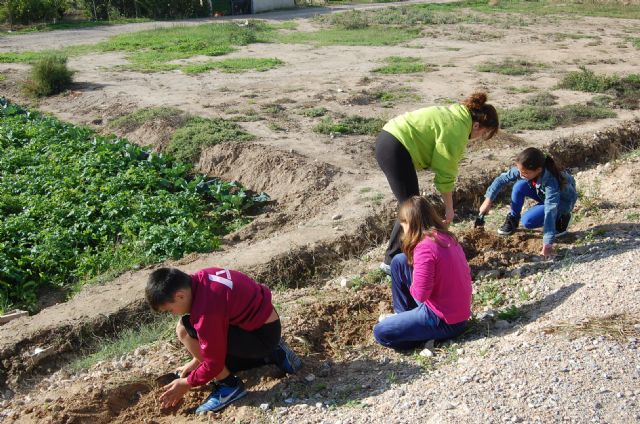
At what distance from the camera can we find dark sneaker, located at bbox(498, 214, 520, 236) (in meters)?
6.34

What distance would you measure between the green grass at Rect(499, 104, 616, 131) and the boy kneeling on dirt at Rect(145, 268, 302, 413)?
670 cm

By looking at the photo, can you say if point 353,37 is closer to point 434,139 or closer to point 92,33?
point 92,33

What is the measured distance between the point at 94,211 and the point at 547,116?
679 cm

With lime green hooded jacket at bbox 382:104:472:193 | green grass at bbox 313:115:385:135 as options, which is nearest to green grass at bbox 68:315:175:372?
lime green hooded jacket at bbox 382:104:472:193

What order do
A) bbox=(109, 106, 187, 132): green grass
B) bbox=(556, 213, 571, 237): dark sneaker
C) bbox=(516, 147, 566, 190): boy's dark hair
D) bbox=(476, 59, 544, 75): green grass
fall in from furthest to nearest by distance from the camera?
bbox=(476, 59, 544, 75): green grass
bbox=(109, 106, 187, 132): green grass
bbox=(556, 213, 571, 237): dark sneaker
bbox=(516, 147, 566, 190): boy's dark hair

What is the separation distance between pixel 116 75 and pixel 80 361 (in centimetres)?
1134

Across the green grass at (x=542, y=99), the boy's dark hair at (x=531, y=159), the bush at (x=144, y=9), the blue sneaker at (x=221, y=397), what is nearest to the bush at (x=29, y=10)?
the bush at (x=144, y=9)

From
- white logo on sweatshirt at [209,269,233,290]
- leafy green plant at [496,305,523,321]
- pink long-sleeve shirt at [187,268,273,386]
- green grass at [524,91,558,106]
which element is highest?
green grass at [524,91,558,106]

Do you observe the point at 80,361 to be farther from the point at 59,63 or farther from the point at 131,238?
the point at 59,63

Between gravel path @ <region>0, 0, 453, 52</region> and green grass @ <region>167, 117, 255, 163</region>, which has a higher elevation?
gravel path @ <region>0, 0, 453, 52</region>

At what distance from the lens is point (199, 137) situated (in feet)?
31.6

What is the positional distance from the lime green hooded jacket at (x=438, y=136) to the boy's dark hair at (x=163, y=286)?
224cm

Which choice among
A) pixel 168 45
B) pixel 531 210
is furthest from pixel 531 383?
pixel 168 45

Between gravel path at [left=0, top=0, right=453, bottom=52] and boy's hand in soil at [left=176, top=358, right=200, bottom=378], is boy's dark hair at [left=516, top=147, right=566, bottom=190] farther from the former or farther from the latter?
gravel path at [left=0, top=0, right=453, bottom=52]
